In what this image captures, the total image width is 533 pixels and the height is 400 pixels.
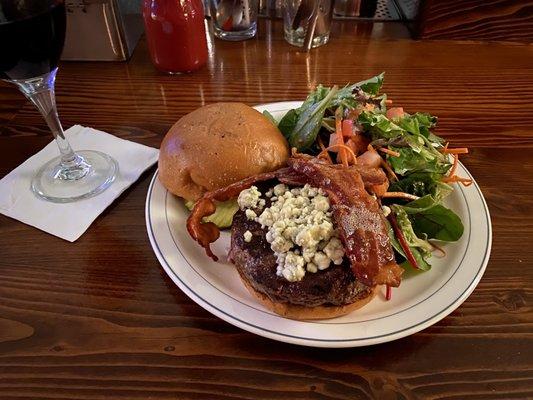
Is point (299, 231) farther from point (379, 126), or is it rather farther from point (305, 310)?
point (379, 126)

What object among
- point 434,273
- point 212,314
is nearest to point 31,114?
point 212,314

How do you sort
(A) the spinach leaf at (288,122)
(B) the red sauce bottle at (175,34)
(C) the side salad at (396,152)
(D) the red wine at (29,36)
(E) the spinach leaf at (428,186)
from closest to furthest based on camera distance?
1. (D) the red wine at (29,36)
2. (C) the side salad at (396,152)
3. (E) the spinach leaf at (428,186)
4. (A) the spinach leaf at (288,122)
5. (B) the red sauce bottle at (175,34)

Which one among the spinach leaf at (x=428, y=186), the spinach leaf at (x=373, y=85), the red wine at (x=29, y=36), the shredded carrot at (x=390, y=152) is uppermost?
the red wine at (x=29, y=36)

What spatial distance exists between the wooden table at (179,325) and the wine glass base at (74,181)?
9cm

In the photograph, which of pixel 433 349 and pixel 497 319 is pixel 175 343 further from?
pixel 497 319

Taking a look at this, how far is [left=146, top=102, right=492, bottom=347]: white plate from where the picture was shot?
2.78 ft

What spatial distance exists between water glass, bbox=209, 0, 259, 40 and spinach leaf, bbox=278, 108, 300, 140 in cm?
81

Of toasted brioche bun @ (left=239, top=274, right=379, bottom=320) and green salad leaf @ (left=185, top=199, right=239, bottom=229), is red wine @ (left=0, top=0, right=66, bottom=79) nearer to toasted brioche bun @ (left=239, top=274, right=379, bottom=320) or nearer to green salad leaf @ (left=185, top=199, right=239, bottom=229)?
green salad leaf @ (left=185, top=199, right=239, bottom=229)

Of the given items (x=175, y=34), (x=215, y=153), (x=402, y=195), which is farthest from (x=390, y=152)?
(x=175, y=34)

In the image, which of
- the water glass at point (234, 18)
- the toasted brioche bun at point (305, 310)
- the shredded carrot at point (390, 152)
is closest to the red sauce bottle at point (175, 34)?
the water glass at point (234, 18)

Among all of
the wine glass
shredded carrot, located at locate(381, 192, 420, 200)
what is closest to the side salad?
shredded carrot, located at locate(381, 192, 420, 200)

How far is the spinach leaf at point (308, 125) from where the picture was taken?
1270mm

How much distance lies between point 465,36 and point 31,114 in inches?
77.8

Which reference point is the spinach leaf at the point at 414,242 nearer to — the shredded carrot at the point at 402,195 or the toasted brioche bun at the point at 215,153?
the shredded carrot at the point at 402,195
